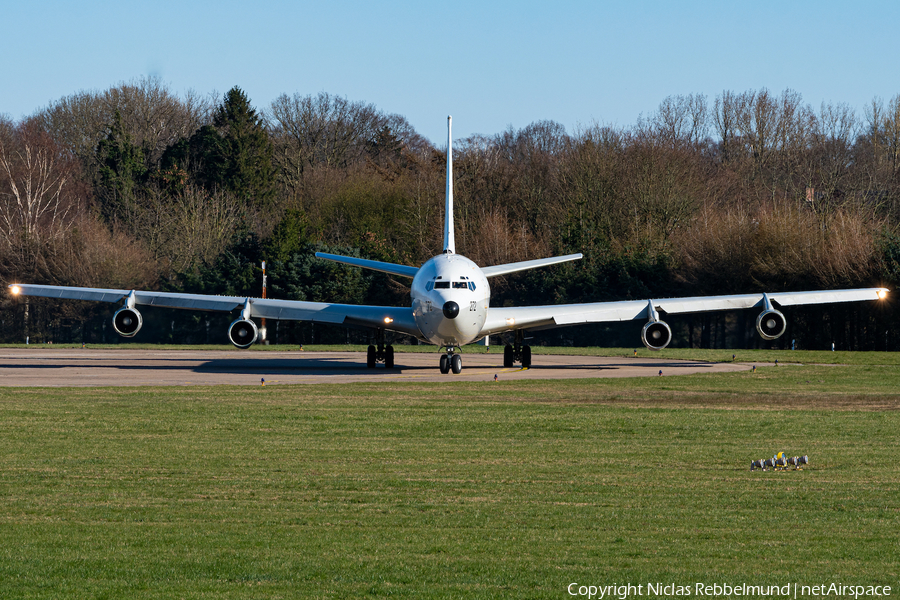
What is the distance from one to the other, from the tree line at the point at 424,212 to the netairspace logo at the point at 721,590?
169 feet

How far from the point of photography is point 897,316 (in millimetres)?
56188

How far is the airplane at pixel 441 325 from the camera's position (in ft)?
121

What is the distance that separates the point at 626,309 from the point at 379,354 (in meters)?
10.9

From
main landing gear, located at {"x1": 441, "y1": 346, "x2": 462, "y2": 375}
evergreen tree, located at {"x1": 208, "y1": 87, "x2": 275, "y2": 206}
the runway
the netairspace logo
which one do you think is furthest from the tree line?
the netairspace logo

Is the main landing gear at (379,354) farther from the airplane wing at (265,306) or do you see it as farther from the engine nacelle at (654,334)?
the engine nacelle at (654,334)

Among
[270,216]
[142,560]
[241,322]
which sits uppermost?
[270,216]

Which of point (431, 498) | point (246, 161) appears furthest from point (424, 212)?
point (431, 498)

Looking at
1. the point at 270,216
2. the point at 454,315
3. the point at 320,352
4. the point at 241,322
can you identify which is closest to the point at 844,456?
the point at 454,315

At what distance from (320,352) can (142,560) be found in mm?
47299

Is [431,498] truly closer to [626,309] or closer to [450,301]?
[450,301]

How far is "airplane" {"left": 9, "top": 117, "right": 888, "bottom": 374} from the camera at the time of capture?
36844mm

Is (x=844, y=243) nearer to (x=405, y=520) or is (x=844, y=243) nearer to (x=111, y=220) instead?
(x=405, y=520)

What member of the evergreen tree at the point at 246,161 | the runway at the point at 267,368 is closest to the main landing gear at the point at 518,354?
the runway at the point at 267,368

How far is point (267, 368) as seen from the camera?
42.6m
